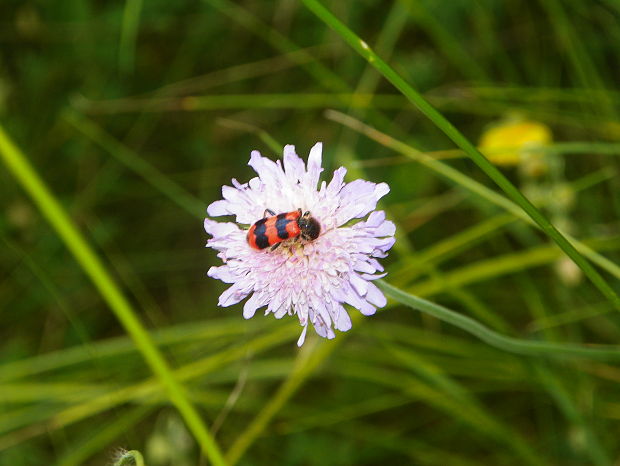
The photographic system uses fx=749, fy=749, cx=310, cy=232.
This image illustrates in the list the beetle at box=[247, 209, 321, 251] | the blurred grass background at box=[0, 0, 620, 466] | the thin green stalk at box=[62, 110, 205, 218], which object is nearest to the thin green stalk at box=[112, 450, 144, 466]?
the beetle at box=[247, 209, 321, 251]

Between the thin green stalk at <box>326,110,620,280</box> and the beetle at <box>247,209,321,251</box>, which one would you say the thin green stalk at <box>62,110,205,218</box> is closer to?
the thin green stalk at <box>326,110,620,280</box>

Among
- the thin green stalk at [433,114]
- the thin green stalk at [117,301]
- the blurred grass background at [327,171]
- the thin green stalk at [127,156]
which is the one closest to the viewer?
the thin green stalk at [433,114]

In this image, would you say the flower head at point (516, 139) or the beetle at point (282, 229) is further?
the flower head at point (516, 139)

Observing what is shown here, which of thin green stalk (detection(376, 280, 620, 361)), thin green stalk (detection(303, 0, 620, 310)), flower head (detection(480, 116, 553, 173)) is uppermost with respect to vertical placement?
flower head (detection(480, 116, 553, 173))

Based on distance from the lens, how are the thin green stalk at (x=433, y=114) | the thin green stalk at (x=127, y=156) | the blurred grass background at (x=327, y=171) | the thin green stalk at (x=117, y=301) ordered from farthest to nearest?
the thin green stalk at (x=127, y=156), the blurred grass background at (x=327, y=171), the thin green stalk at (x=117, y=301), the thin green stalk at (x=433, y=114)

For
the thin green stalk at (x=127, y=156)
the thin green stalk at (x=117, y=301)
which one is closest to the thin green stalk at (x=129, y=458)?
the thin green stalk at (x=117, y=301)

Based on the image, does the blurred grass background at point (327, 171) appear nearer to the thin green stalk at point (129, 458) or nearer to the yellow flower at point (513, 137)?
the yellow flower at point (513, 137)

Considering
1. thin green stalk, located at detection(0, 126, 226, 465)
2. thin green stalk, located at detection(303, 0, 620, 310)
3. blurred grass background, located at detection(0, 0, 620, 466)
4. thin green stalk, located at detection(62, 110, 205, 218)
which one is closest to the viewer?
thin green stalk, located at detection(303, 0, 620, 310)

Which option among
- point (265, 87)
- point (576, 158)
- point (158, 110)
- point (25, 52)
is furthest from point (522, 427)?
point (25, 52)

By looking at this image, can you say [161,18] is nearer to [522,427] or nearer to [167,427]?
[167,427]
